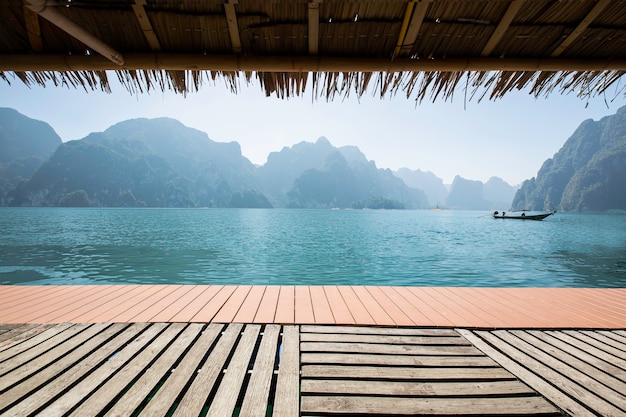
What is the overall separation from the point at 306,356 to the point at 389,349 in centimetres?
77

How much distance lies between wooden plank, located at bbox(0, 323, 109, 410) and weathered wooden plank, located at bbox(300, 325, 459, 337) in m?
1.97

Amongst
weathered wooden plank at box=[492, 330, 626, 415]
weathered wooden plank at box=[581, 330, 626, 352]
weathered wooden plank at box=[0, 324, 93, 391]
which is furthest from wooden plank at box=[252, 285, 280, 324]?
weathered wooden plank at box=[581, 330, 626, 352]

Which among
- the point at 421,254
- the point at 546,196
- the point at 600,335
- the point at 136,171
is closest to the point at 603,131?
the point at 546,196

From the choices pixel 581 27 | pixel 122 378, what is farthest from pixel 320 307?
pixel 581 27

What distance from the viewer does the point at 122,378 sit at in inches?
82.6

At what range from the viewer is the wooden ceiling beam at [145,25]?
232 cm

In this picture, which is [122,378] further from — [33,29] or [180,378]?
[33,29]

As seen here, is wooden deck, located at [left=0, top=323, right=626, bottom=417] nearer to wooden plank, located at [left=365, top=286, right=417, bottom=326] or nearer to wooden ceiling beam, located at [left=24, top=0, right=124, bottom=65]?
wooden plank, located at [left=365, top=286, right=417, bottom=326]

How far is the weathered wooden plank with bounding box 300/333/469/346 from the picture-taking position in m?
2.79

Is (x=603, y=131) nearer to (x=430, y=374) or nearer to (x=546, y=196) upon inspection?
(x=546, y=196)

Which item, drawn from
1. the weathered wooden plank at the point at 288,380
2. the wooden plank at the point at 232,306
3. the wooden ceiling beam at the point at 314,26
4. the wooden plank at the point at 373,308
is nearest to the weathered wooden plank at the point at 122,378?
the wooden plank at the point at 232,306

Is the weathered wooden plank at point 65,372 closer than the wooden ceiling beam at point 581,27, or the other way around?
the weathered wooden plank at point 65,372

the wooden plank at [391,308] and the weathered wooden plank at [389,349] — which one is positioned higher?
the weathered wooden plank at [389,349]

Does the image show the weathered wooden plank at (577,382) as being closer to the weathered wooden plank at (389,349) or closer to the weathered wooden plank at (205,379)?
the weathered wooden plank at (389,349)
